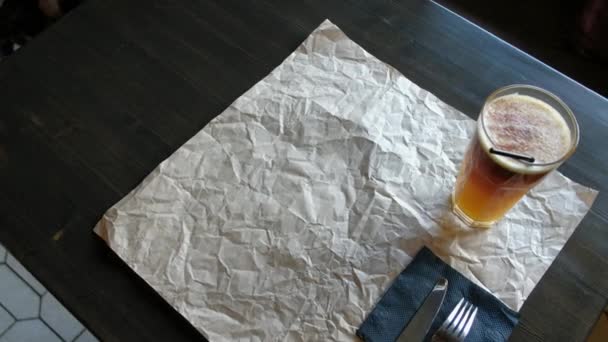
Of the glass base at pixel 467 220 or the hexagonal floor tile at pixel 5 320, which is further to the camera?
the hexagonal floor tile at pixel 5 320

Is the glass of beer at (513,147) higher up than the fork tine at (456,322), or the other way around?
the glass of beer at (513,147)

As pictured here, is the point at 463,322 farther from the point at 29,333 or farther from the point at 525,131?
the point at 29,333

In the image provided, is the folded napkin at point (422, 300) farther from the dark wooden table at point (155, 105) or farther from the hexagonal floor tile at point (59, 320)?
the hexagonal floor tile at point (59, 320)

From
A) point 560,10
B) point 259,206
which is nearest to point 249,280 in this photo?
point 259,206

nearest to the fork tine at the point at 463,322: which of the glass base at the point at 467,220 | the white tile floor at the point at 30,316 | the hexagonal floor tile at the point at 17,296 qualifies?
the glass base at the point at 467,220

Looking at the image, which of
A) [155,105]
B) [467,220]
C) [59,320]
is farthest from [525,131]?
[59,320]

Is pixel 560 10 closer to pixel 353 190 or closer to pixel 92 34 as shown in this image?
pixel 353 190
